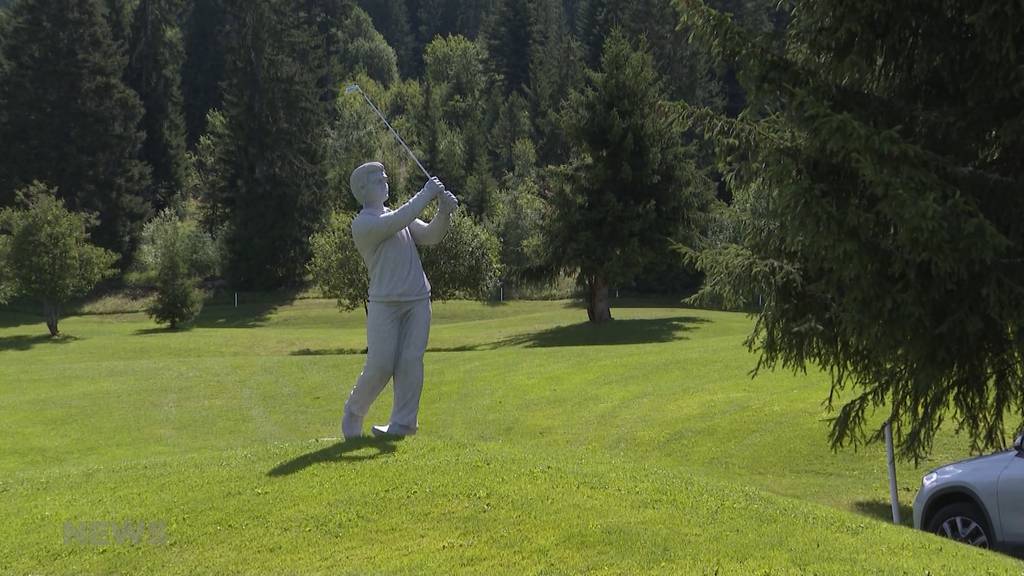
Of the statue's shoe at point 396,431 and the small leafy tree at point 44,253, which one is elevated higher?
the small leafy tree at point 44,253

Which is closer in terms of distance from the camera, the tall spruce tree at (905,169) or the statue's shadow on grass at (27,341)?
the tall spruce tree at (905,169)

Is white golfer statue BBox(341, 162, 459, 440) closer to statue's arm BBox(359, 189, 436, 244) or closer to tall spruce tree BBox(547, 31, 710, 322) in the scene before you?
statue's arm BBox(359, 189, 436, 244)

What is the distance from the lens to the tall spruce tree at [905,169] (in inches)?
372

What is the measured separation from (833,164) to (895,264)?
4.29ft

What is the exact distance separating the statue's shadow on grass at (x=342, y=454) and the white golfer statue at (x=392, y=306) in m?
0.50

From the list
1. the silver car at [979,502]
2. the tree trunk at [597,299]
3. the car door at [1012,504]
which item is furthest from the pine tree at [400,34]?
the car door at [1012,504]

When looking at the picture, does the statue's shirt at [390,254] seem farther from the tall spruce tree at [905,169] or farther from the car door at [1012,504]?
the car door at [1012,504]

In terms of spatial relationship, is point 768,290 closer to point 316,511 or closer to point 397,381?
point 397,381

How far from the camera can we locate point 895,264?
996 cm

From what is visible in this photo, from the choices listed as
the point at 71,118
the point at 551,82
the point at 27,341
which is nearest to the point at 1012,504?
the point at 27,341

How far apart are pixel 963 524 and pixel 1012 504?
85 centimetres

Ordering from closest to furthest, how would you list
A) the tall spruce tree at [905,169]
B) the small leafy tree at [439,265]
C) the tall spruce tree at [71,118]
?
the tall spruce tree at [905,169]
the small leafy tree at [439,265]
the tall spruce tree at [71,118]

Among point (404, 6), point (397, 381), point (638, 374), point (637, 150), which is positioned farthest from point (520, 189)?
point (404, 6)

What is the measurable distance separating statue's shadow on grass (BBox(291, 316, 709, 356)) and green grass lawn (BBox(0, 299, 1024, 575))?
702 centimetres
